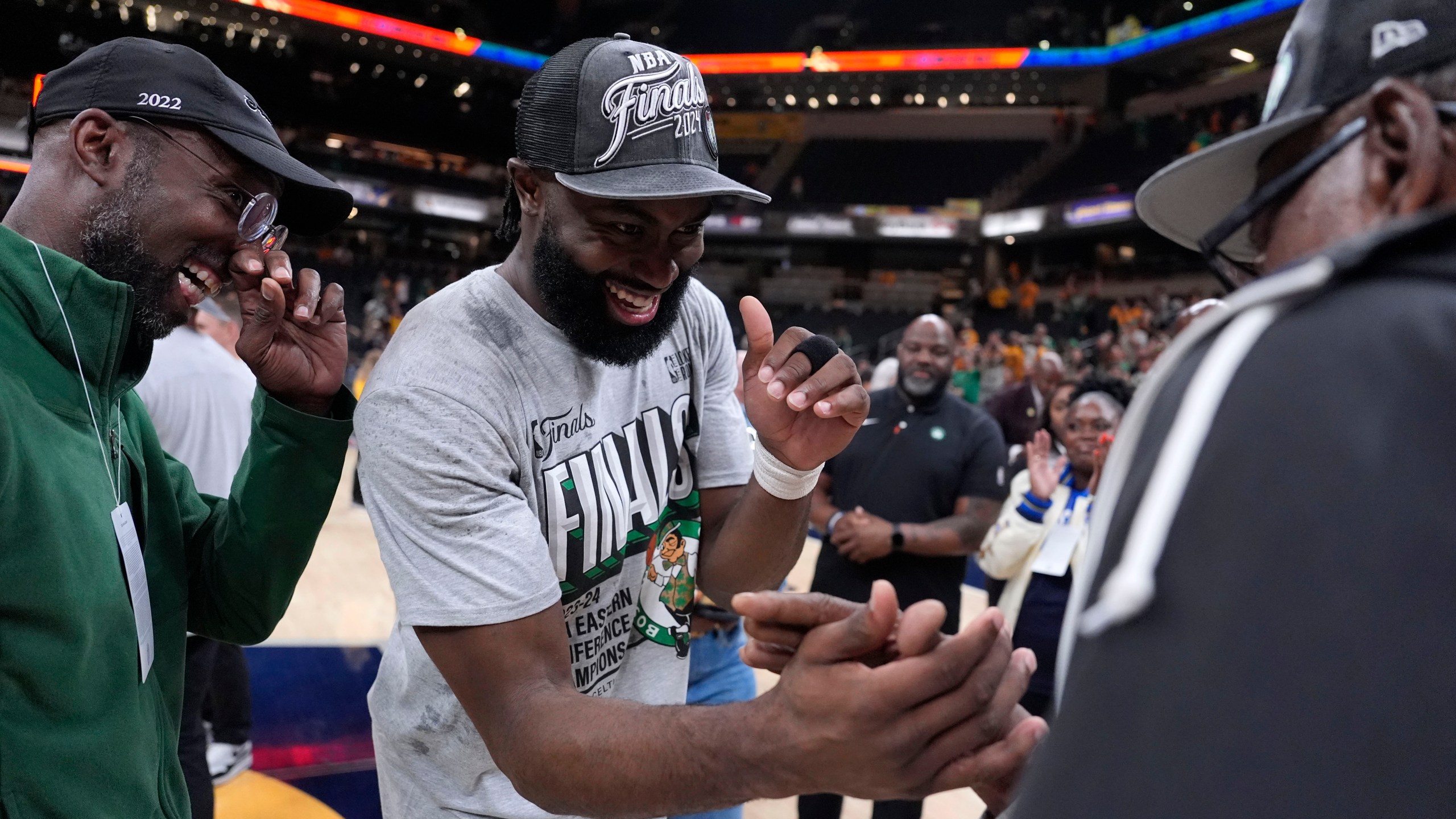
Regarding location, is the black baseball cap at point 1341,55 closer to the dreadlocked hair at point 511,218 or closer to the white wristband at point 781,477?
the white wristband at point 781,477

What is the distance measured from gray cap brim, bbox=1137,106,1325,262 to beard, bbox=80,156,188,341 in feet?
5.13

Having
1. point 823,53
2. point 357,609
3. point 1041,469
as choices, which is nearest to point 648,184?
point 1041,469

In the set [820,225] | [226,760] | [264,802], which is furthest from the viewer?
[820,225]

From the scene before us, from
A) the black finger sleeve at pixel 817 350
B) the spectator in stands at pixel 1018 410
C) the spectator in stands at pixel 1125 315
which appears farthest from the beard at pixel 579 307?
the spectator in stands at pixel 1125 315

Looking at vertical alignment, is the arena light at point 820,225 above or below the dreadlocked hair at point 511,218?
above

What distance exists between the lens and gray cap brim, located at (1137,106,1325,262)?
1.03 meters

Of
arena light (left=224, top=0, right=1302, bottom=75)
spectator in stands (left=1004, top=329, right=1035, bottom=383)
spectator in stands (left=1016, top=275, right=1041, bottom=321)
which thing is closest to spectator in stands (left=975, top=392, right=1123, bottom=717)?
spectator in stands (left=1004, top=329, right=1035, bottom=383)

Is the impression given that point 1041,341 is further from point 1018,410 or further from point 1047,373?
point 1018,410

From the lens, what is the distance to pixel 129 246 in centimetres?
159

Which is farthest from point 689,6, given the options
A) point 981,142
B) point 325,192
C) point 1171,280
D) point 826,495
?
point 325,192

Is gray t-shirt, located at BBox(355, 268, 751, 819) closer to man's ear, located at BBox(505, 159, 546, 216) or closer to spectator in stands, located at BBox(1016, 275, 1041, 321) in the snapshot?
man's ear, located at BBox(505, 159, 546, 216)

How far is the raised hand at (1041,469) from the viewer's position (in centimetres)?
395

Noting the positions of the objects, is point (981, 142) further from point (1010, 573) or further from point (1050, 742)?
point (1050, 742)

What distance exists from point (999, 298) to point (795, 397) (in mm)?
25620
